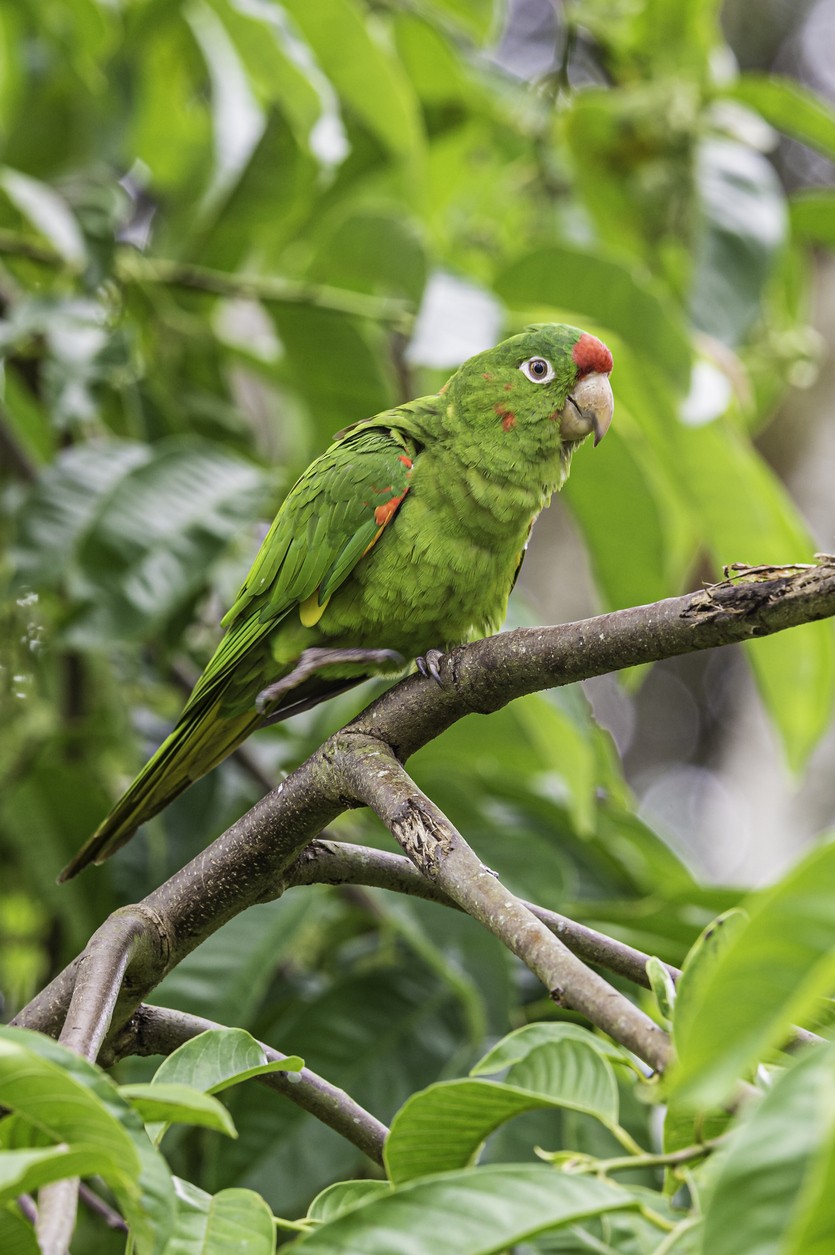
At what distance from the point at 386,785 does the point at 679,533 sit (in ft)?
5.76

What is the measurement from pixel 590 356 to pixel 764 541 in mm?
517

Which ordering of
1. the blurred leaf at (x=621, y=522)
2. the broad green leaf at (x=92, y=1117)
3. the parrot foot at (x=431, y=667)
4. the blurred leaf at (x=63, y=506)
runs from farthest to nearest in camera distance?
the blurred leaf at (x=621, y=522) < the blurred leaf at (x=63, y=506) < the parrot foot at (x=431, y=667) < the broad green leaf at (x=92, y=1117)

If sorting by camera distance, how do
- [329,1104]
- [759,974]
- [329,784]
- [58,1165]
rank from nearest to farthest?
[759,974]
[58,1165]
[329,1104]
[329,784]

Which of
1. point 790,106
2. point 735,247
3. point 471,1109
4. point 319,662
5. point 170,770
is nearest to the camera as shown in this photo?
point 471,1109

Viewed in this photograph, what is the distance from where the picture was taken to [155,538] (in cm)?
217

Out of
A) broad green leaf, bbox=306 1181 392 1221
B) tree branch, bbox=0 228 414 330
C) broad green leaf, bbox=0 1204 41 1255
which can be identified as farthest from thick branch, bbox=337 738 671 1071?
tree branch, bbox=0 228 414 330

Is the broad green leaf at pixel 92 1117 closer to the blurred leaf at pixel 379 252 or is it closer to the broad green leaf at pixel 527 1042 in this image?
the broad green leaf at pixel 527 1042

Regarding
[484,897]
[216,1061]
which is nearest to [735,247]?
[484,897]

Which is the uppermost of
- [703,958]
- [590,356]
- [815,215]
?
[815,215]

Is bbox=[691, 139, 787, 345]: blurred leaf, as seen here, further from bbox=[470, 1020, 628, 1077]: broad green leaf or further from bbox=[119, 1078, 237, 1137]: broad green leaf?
bbox=[119, 1078, 237, 1137]: broad green leaf

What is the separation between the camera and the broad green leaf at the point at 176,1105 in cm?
80

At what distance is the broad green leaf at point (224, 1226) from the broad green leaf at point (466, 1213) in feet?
0.37

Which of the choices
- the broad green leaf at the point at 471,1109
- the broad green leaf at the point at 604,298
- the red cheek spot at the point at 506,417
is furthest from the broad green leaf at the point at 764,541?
the broad green leaf at the point at 471,1109

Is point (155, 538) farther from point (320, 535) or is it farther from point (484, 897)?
point (484, 897)
